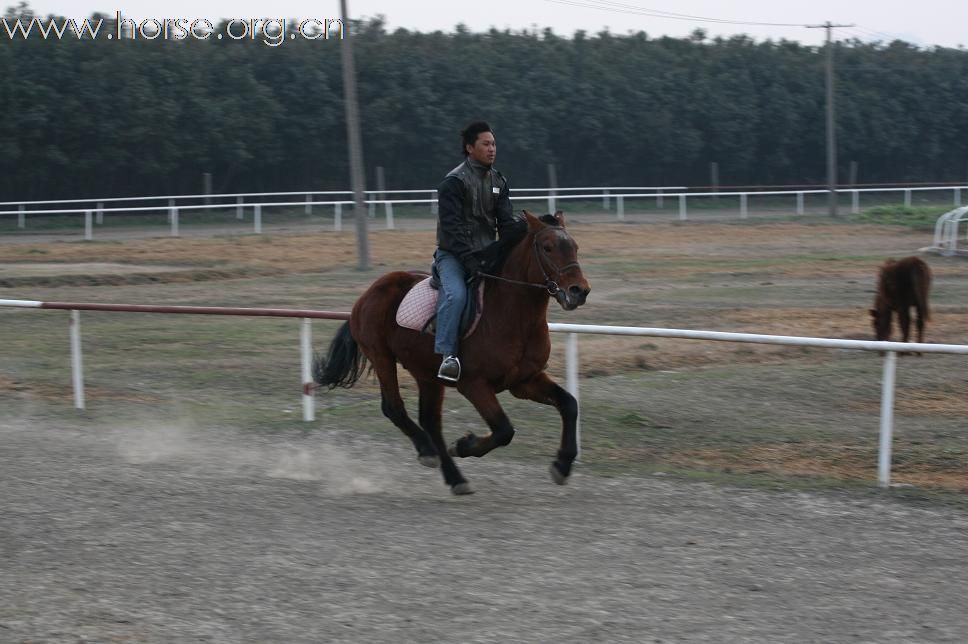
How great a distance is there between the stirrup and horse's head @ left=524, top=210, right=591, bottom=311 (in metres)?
0.68

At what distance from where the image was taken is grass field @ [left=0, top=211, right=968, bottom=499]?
932 centimetres

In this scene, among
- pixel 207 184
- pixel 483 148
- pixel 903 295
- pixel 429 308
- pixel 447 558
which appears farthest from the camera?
pixel 207 184

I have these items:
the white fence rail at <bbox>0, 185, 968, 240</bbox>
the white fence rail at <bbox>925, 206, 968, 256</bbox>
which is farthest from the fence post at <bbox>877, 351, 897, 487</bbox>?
the white fence rail at <bbox>0, 185, 968, 240</bbox>

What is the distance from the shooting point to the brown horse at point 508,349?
290 inches

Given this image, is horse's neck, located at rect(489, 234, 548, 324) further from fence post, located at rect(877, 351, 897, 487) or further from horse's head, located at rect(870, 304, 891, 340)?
horse's head, located at rect(870, 304, 891, 340)

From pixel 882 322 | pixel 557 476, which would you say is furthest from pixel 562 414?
pixel 882 322

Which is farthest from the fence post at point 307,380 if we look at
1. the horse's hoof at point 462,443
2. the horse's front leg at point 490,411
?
the horse's front leg at point 490,411

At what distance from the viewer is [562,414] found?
7.77m

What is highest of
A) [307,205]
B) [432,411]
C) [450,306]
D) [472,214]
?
[472,214]

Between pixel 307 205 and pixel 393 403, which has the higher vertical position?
pixel 307 205

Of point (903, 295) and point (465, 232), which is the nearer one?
point (465, 232)

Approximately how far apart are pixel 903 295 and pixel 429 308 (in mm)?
8311

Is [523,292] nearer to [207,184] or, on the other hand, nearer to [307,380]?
[307,380]

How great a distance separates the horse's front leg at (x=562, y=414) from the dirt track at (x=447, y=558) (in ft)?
0.69
